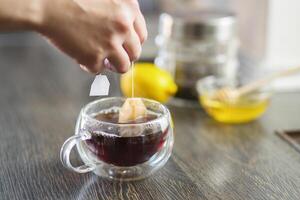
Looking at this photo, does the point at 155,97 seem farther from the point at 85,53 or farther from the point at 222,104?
the point at 85,53

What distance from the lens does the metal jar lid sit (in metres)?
1.17

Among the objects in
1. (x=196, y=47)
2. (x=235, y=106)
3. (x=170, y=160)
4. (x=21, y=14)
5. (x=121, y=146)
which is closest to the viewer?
(x=21, y=14)

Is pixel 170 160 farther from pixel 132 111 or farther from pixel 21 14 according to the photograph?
pixel 21 14

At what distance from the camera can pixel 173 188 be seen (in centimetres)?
80

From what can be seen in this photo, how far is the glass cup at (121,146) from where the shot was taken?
2.58 feet

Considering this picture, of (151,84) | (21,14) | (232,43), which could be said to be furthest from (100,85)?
(232,43)

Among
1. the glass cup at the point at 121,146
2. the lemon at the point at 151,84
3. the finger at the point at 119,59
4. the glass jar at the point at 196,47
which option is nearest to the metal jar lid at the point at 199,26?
the glass jar at the point at 196,47

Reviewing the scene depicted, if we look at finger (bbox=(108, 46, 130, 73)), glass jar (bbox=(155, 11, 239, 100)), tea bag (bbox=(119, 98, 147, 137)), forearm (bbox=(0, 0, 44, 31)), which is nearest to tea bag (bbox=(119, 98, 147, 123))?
tea bag (bbox=(119, 98, 147, 137))

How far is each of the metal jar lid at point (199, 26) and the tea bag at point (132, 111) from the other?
37 centimetres

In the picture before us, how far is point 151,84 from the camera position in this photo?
3.68ft

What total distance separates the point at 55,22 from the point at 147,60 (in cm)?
76

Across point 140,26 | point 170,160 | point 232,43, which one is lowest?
point 170,160

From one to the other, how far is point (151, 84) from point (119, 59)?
407 mm

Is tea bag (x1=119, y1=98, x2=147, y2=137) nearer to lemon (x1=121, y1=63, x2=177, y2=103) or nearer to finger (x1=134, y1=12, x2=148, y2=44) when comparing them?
finger (x1=134, y1=12, x2=148, y2=44)
